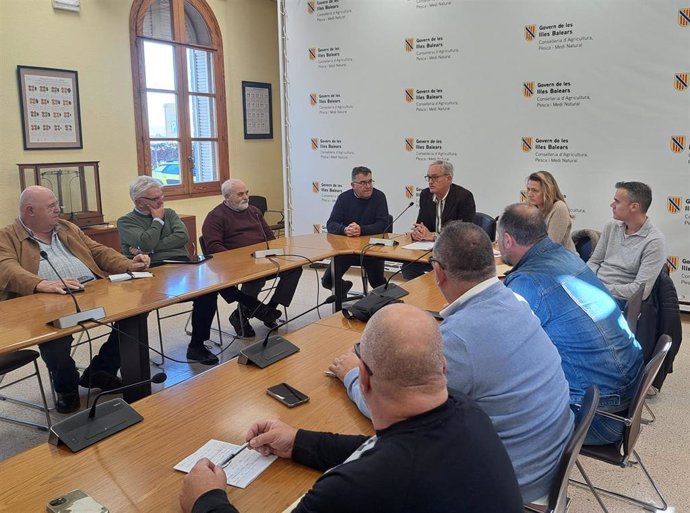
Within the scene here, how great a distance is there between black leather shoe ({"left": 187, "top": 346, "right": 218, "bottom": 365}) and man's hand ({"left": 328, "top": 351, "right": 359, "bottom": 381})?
1.97 m

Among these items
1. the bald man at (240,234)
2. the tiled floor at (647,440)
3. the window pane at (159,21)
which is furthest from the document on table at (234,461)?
the window pane at (159,21)

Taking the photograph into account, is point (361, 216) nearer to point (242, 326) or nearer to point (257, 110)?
point (242, 326)

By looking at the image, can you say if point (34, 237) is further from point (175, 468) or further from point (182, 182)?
point (182, 182)

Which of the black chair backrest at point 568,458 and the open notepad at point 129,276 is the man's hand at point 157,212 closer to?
the open notepad at point 129,276

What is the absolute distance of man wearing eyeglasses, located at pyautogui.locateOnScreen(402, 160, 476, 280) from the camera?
4.09 m

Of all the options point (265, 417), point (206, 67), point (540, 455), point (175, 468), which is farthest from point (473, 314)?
point (206, 67)

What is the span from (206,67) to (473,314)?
6003 mm

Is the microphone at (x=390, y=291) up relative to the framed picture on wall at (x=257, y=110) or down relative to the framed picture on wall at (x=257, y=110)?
down

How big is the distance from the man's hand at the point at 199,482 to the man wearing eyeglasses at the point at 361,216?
2992 millimetres

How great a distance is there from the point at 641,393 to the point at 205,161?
19.1ft

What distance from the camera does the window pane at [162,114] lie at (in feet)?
19.7

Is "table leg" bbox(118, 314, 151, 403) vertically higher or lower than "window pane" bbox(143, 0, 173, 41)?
lower

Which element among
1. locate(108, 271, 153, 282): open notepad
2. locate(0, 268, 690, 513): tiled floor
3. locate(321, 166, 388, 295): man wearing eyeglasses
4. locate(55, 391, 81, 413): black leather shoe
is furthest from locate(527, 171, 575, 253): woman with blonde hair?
locate(55, 391, 81, 413): black leather shoe

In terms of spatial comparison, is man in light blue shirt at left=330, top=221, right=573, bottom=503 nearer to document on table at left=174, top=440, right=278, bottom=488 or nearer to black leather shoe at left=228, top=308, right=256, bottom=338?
document on table at left=174, top=440, right=278, bottom=488
